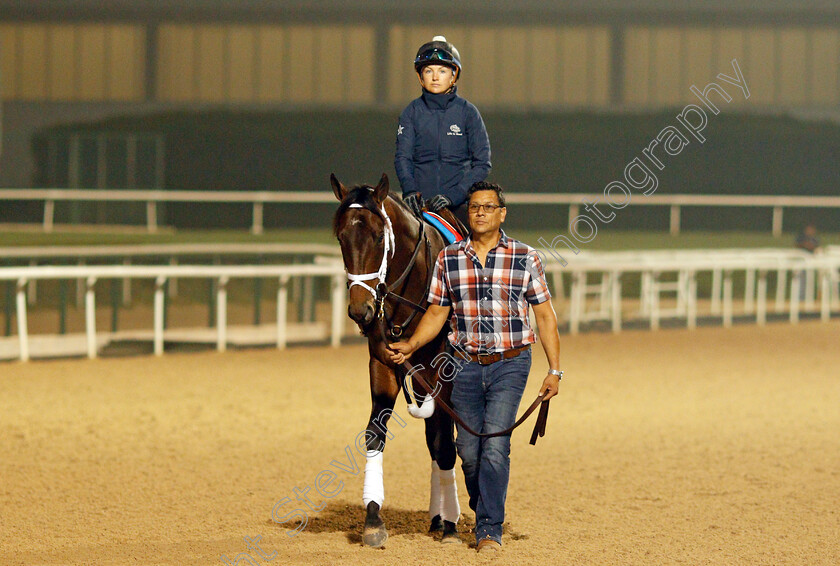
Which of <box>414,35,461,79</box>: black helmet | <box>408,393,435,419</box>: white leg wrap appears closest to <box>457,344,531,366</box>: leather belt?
<box>408,393,435,419</box>: white leg wrap

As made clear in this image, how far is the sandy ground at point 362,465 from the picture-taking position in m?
4.48

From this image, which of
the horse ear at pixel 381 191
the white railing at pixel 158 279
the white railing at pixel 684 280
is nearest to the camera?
the horse ear at pixel 381 191

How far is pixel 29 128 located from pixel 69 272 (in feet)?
28.1

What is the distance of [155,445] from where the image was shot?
6594 millimetres

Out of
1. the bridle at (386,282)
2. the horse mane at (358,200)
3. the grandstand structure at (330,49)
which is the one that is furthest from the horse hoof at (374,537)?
the grandstand structure at (330,49)

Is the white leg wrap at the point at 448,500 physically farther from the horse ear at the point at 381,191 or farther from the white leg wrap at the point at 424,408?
the horse ear at the point at 381,191

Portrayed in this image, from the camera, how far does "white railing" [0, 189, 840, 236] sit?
15070 mm

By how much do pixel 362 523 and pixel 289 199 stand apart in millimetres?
11371

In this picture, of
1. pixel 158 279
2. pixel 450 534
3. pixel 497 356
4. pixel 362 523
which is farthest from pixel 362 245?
pixel 158 279

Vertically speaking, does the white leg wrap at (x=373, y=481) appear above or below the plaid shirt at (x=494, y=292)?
below

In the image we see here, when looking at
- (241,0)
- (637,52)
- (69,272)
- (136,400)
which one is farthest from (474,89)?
(136,400)

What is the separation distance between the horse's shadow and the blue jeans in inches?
9.3
